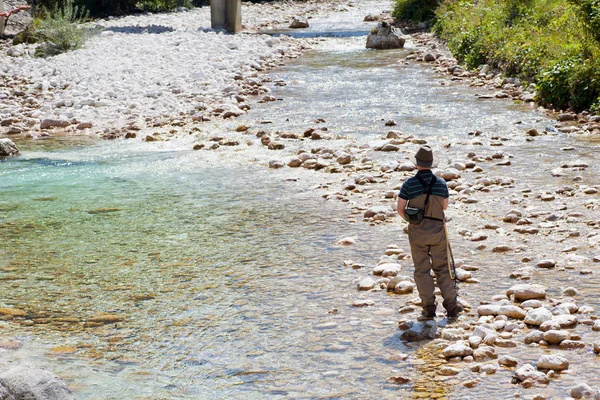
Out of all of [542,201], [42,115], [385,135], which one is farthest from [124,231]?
[42,115]

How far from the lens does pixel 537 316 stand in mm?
5992

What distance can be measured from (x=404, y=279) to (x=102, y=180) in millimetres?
6036

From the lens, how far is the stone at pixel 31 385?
4.44 metres

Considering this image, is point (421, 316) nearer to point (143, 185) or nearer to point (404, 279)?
point (404, 279)

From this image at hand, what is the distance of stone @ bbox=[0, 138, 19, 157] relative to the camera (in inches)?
527

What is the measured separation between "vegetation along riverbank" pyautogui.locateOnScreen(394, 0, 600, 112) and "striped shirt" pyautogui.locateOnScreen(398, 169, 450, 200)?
28.5 ft

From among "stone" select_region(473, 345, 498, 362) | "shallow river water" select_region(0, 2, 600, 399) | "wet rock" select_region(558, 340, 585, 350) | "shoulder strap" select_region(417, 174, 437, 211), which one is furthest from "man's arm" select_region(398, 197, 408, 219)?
"wet rock" select_region(558, 340, 585, 350)

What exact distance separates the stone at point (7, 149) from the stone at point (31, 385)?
9487 mm

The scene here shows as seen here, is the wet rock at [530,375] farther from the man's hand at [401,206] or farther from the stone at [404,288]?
the stone at [404,288]

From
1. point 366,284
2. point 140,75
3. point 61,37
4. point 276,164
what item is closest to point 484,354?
point 366,284

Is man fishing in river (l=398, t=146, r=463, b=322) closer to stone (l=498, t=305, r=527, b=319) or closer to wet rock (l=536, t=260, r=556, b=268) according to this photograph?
stone (l=498, t=305, r=527, b=319)

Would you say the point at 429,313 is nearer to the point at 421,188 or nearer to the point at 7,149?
the point at 421,188

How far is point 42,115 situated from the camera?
650 inches

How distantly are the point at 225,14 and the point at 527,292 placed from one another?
27.3 metres
